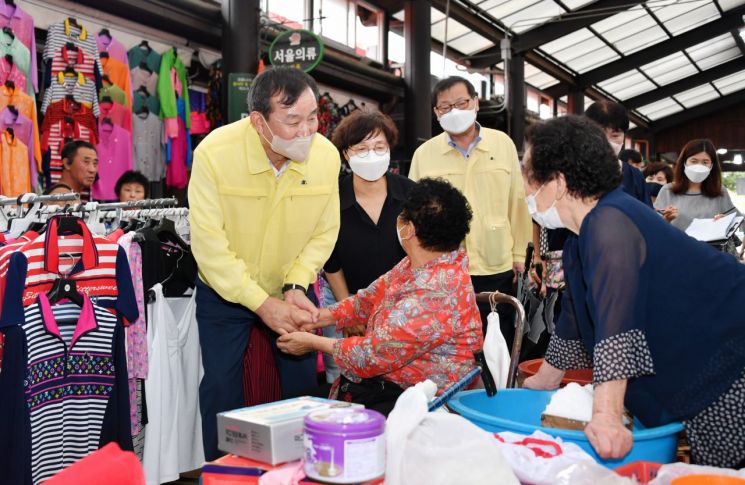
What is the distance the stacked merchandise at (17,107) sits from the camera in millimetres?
4840

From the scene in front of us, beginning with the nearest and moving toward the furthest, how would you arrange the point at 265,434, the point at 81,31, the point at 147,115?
1. the point at 265,434
2. the point at 81,31
3. the point at 147,115

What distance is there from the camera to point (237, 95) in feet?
20.7

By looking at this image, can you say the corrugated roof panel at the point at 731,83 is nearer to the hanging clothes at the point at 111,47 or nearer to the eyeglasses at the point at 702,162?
the eyeglasses at the point at 702,162

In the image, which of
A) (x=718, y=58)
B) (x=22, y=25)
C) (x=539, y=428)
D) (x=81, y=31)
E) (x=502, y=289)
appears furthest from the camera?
(x=718, y=58)

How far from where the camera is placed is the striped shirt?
5.34 meters

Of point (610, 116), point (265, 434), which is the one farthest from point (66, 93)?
point (265, 434)

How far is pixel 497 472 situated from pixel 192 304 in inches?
93.4

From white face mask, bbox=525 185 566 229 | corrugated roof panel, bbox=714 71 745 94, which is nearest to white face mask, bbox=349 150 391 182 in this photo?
white face mask, bbox=525 185 566 229

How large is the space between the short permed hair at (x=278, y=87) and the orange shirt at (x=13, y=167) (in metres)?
3.10

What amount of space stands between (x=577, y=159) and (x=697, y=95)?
2352 centimetres

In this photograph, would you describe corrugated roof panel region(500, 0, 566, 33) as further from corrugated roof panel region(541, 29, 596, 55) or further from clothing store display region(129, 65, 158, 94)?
clothing store display region(129, 65, 158, 94)

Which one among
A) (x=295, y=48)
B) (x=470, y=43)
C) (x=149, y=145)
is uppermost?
(x=470, y=43)

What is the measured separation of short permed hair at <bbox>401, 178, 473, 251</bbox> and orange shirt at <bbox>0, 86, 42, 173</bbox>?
3.77 m

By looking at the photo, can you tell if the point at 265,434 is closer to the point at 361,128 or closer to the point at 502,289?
the point at 361,128
